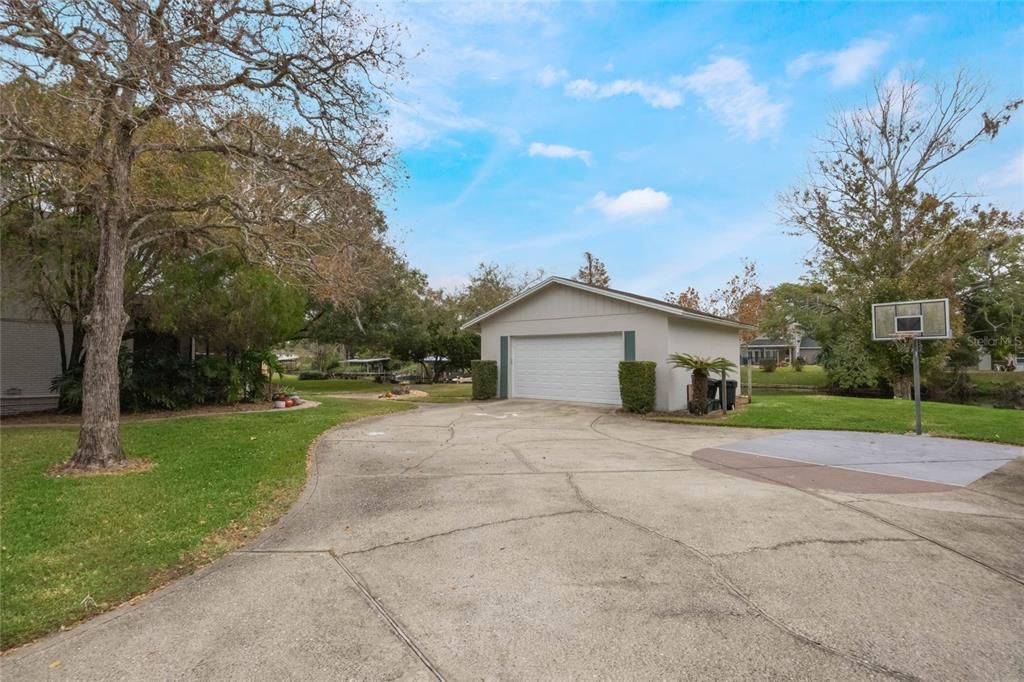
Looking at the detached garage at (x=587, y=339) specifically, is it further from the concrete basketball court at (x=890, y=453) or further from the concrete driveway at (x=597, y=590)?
the concrete driveway at (x=597, y=590)

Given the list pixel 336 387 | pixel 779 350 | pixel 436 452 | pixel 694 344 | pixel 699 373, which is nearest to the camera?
pixel 436 452

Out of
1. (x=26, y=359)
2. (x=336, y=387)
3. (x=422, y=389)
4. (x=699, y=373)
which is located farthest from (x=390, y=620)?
(x=336, y=387)

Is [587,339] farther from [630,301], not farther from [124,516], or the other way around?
[124,516]

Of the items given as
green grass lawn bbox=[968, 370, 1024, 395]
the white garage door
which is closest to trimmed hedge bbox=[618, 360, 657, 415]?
the white garage door

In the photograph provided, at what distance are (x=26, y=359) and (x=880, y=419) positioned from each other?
2057 centimetres

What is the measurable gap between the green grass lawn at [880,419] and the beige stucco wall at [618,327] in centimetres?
153

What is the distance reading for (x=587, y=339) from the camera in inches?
580

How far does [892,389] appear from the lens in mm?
23031

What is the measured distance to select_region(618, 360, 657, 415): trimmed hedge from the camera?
12.6 m

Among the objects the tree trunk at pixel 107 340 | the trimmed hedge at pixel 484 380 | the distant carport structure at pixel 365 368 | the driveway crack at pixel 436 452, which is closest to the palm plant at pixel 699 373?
the driveway crack at pixel 436 452

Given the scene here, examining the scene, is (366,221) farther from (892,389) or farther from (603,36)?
(892,389)

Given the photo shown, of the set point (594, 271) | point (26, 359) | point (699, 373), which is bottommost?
point (699, 373)

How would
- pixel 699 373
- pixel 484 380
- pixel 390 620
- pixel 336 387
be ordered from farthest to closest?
pixel 336 387
pixel 484 380
pixel 699 373
pixel 390 620

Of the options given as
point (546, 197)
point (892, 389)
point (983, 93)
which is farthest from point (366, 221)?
point (983, 93)
